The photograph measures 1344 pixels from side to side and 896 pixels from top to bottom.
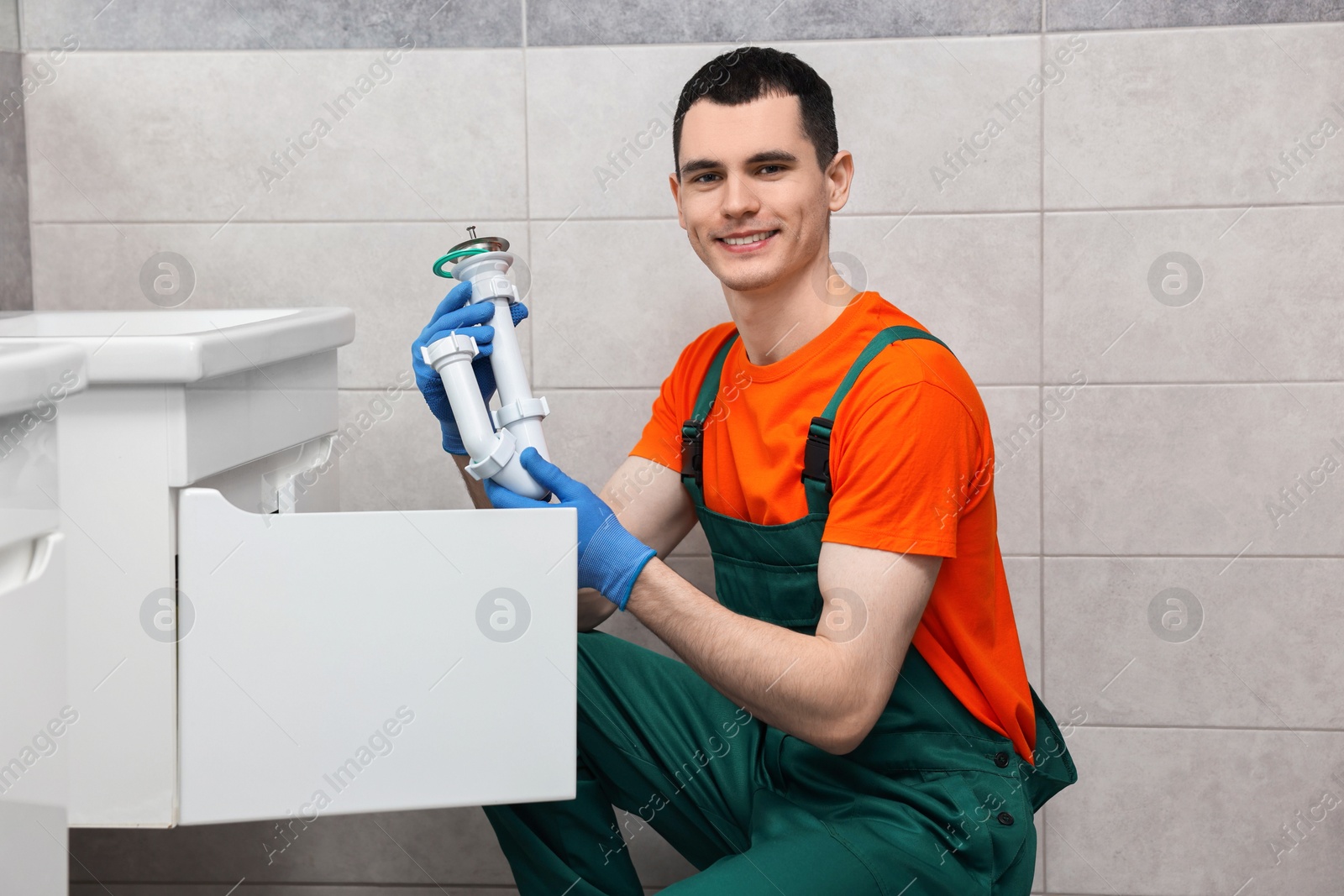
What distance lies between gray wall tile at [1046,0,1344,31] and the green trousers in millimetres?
942

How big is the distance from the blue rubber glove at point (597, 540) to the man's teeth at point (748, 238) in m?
0.35

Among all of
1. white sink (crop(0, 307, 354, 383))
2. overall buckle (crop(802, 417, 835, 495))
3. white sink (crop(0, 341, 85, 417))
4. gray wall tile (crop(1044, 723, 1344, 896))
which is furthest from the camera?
gray wall tile (crop(1044, 723, 1344, 896))

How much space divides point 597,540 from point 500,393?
0.55 ft

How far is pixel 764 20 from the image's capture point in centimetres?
150

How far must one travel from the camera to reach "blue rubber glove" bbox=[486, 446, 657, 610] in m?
0.97

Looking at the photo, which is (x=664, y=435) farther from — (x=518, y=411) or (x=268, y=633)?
(x=268, y=633)

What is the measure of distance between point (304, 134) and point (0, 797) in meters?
1.12

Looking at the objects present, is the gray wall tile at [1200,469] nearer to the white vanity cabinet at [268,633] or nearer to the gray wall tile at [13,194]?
the white vanity cabinet at [268,633]

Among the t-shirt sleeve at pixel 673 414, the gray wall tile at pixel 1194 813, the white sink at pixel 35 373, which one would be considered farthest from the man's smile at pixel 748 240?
the gray wall tile at pixel 1194 813

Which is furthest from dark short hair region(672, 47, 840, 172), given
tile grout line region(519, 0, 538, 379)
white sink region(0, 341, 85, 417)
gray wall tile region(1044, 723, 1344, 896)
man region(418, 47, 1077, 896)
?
gray wall tile region(1044, 723, 1344, 896)

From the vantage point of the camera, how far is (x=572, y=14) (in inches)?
59.7

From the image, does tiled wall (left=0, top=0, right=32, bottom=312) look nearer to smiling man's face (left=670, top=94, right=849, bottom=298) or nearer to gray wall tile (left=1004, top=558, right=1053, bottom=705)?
smiling man's face (left=670, top=94, right=849, bottom=298)

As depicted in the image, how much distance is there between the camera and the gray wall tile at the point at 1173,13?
1.46 m

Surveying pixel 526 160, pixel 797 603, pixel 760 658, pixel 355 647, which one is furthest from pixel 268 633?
pixel 526 160
